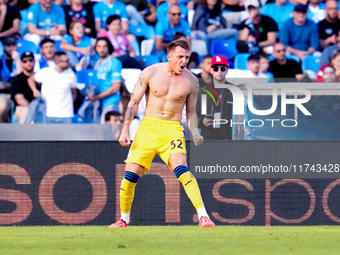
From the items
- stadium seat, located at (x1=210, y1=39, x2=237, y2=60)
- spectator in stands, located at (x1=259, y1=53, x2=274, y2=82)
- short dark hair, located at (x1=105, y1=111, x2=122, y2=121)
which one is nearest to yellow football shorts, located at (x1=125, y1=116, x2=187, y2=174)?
short dark hair, located at (x1=105, y1=111, x2=122, y2=121)

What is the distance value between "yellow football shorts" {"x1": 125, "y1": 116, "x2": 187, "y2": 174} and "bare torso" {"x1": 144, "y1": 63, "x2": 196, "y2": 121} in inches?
3.5

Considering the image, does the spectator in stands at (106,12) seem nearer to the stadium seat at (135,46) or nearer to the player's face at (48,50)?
the stadium seat at (135,46)

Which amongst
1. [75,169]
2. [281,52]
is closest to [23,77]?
[75,169]

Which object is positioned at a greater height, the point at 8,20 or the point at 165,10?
the point at 165,10

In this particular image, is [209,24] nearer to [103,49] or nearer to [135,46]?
[135,46]

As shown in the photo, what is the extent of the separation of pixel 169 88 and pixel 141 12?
6.25 meters

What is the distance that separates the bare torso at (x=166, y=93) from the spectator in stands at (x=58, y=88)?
4220 millimetres

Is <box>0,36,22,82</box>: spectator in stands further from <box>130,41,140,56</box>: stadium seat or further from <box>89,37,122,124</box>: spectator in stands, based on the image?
<box>130,41,140,56</box>: stadium seat

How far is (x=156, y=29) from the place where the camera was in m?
12.7

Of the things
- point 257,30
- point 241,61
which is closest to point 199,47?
point 241,61

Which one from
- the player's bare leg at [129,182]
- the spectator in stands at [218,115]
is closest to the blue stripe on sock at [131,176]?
the player's bare leg at [129,182]

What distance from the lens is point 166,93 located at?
723cm
